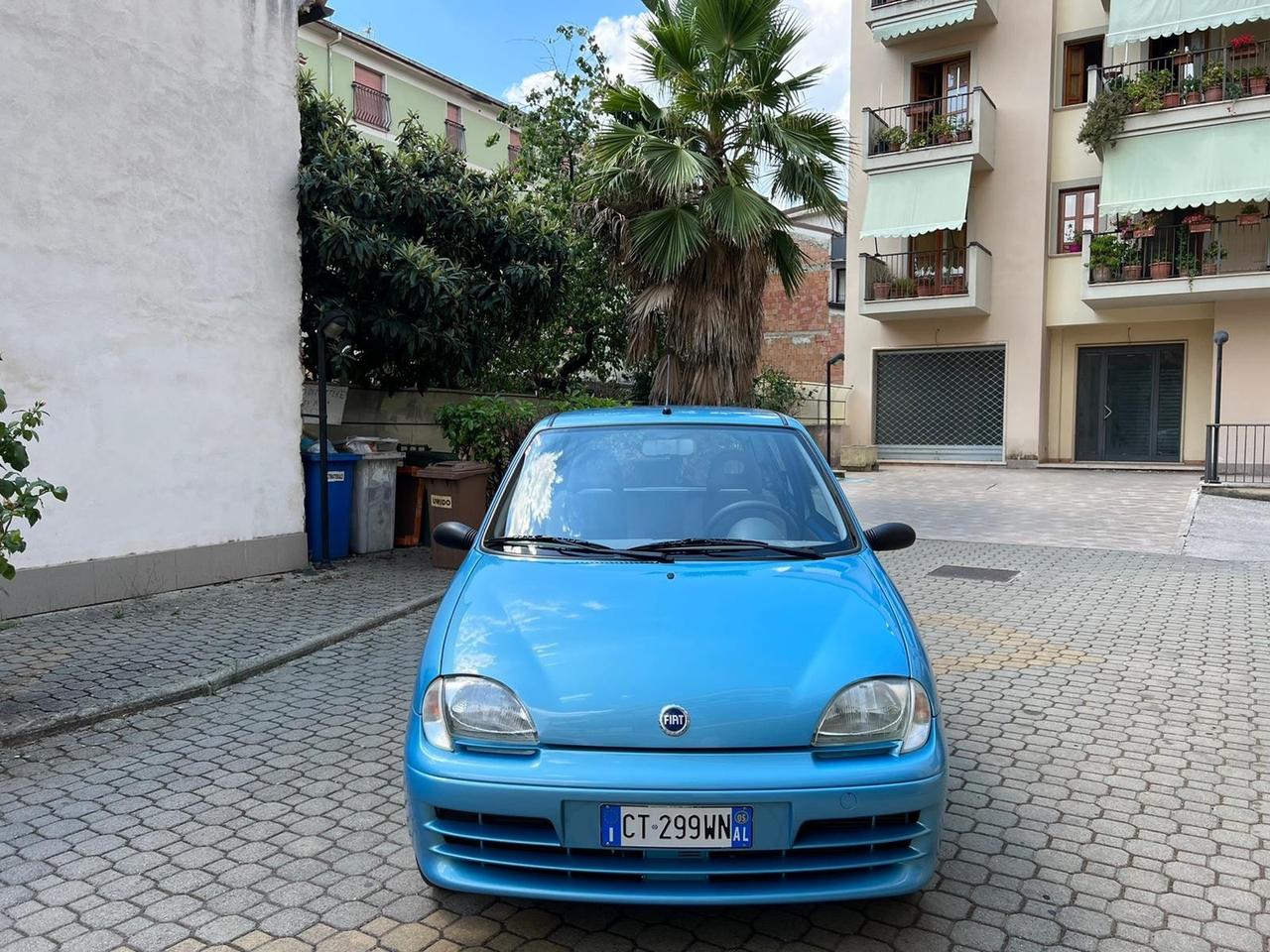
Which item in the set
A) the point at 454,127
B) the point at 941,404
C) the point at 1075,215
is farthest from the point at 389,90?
the point at 1075,215

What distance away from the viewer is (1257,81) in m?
18.6

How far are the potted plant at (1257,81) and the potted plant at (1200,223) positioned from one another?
252cm

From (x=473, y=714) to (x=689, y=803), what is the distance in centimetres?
70

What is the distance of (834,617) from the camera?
2.91 m

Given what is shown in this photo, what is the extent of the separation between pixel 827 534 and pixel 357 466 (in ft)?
22.0

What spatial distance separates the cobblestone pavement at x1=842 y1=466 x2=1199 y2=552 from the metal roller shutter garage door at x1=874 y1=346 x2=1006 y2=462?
5.68ft

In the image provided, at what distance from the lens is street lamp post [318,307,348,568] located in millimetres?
8445

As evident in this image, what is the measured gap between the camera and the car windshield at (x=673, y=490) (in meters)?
3.64

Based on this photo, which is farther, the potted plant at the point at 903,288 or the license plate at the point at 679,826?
the potted plant at the point at 903,288

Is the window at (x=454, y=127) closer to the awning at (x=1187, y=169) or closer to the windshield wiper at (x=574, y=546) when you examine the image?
the awning at (x=1187, y=169)

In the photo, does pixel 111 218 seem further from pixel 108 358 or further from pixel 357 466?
pixel 357 466

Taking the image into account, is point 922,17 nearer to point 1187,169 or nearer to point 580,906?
point 1187,169

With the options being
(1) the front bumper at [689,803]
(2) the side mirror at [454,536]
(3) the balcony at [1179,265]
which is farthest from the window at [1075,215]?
(1) the front bumper at [689,803]

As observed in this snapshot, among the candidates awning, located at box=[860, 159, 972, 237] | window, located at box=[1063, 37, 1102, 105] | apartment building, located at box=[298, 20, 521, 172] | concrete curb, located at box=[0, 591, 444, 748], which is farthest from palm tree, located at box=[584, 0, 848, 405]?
apartment building, located at box=[298, 20, 521, 172]
